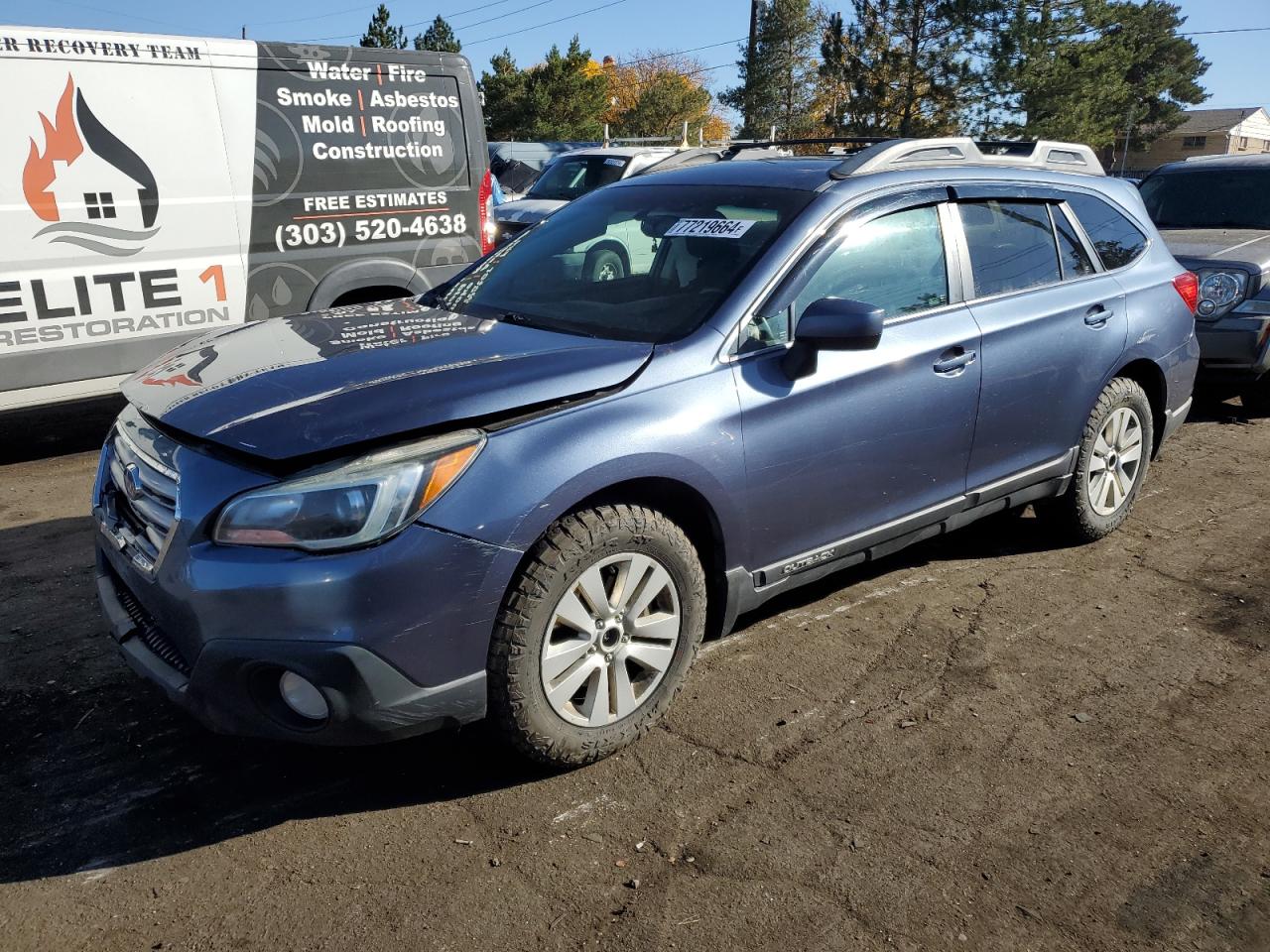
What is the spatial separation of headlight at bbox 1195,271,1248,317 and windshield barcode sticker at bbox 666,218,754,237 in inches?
204

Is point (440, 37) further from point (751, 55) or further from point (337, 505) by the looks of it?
point (337, 505)

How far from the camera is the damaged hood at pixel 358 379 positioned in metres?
2.71

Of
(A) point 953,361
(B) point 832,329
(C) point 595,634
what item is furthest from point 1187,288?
(C) point 595,634

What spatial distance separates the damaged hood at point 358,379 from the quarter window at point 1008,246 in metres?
1.66

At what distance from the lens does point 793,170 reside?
154 inches

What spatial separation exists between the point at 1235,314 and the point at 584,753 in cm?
641

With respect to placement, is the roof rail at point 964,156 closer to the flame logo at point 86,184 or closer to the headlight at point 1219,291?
the headlight at point 1219,291

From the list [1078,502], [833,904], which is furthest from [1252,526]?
[833,904]

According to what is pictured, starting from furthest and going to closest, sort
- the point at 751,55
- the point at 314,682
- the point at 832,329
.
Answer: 1. the point at 751,55
2. the point at 832,329
3. the point at 314,682

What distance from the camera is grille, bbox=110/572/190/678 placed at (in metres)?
2.75

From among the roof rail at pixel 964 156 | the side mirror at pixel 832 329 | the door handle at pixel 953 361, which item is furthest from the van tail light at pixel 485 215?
the side mirror at pixel 832 329

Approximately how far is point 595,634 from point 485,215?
199 inches

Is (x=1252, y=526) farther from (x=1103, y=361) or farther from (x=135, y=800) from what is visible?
(x=135, y=800)

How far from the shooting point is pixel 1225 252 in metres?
7.63
